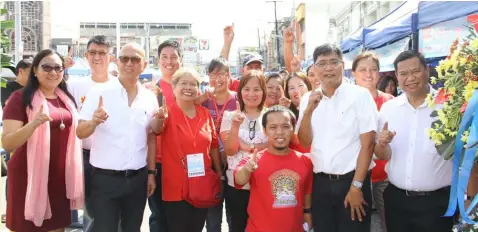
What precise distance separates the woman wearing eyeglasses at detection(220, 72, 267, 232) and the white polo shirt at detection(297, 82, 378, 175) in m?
0.64

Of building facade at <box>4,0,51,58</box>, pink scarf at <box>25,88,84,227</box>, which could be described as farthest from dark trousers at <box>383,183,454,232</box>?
building facade at <box>4,0,51,58</box>

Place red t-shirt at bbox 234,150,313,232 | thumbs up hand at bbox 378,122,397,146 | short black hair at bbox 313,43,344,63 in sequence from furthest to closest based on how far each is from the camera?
1. red t-shirt at bbox 234,150,313,232
2. short black hair at bbox 313,43,344,63
3. thumbs up hand at bbox 378,122,397,146

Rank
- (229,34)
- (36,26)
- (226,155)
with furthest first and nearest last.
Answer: (36,26)
(229,34)
(226,155)

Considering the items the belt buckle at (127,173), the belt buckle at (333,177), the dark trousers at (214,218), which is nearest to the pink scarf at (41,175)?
the belt buckle at (127,173)

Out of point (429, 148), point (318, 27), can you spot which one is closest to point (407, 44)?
point (429, 148)

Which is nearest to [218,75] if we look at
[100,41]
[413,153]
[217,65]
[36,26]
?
[217,65]

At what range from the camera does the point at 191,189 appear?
134 inches

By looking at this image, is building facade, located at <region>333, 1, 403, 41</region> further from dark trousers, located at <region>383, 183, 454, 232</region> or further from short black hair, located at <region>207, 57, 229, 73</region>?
dark trousers, located at <region>383, 183, 454, 232</region>

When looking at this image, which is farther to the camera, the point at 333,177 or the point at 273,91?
the point at 273,91

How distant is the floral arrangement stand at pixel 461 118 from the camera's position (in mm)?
2086

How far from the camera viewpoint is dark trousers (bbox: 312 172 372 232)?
3018 millimetres

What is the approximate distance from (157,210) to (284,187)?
150cm

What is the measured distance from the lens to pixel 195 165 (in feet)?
11.2

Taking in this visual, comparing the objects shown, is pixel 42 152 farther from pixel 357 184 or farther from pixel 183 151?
pixel 357 184
